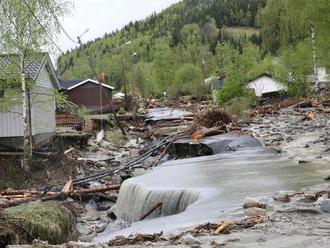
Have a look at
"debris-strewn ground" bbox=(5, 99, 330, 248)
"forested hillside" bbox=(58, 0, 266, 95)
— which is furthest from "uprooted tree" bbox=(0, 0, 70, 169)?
"forested hillside" bbox=(58, 0, 266, 95)

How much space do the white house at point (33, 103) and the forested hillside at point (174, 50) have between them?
2101 inches

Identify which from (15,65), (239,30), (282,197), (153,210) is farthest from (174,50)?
A: (282,197)

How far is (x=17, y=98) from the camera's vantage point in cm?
2411

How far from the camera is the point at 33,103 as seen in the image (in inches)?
1025

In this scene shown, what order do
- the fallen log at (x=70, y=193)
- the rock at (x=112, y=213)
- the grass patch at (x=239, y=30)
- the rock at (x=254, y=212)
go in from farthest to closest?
the grass patch at (x=239, y=30)
the fallen log at (x=70, y=193)
the rock at (x=112, y=213)
the rock at (x=254, y=212)

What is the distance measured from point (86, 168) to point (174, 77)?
252ft

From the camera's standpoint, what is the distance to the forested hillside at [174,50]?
3884 inches

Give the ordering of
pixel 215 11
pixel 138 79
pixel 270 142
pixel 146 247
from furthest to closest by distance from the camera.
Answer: pixel 215 11
pixel 138 79
pixel 270 142
pixel 146 247

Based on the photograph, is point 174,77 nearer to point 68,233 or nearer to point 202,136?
point 202,136

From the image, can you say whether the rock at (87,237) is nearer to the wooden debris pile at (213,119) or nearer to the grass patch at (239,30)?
the wooden debris pile at (213,119)

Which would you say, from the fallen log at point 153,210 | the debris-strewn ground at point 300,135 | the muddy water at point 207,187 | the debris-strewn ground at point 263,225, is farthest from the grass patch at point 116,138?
the fallen log at point 153,210

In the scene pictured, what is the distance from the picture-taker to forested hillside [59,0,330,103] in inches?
1550

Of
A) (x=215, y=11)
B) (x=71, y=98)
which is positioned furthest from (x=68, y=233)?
(x=215, y=11)

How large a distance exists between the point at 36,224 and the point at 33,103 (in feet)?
52.2
